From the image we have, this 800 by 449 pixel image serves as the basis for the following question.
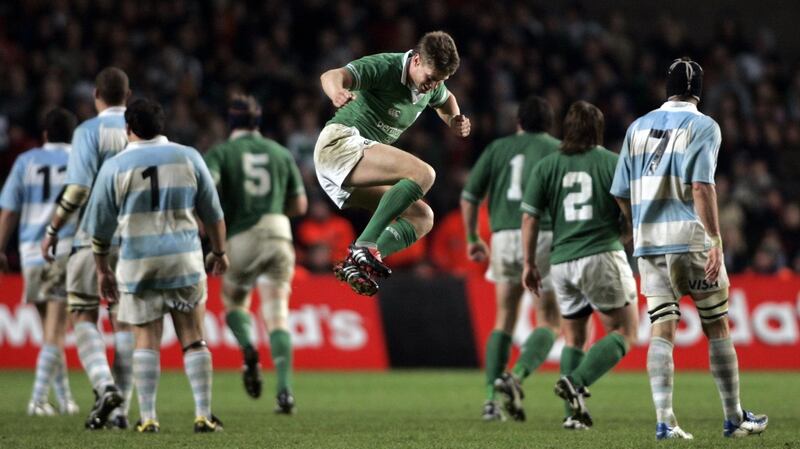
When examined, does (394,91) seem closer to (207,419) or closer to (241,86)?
(207,419)

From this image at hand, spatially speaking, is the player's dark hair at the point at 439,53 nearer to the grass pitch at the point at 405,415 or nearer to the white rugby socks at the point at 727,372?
the grass pitch at the point at 405,415

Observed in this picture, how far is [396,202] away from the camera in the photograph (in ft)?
24.1

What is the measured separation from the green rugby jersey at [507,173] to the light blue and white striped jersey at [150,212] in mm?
2522

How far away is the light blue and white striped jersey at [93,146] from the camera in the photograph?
29.5ft

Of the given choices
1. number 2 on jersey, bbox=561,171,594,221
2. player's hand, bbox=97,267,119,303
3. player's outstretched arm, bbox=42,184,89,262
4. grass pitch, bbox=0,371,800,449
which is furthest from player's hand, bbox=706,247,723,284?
player's outstretched arm, bbox=42,184,89,262

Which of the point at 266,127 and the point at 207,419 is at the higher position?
the point at 266,127

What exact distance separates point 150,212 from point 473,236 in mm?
2793

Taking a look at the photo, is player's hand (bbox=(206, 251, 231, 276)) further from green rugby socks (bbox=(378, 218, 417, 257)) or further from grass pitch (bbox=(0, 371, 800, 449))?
green rugby socks (bbox=(378, 218, 417, 257))

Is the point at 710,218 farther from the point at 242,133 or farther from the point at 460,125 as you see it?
the point at 242,133

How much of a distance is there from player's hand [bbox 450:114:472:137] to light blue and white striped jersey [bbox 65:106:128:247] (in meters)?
2.54

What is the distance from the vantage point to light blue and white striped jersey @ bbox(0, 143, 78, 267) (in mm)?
10102

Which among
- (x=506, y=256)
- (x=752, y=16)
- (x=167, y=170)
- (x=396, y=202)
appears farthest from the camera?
(x=752, y=16)

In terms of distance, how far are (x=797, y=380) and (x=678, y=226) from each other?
6.62 meters

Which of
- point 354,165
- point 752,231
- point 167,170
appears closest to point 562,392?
point 354,165
